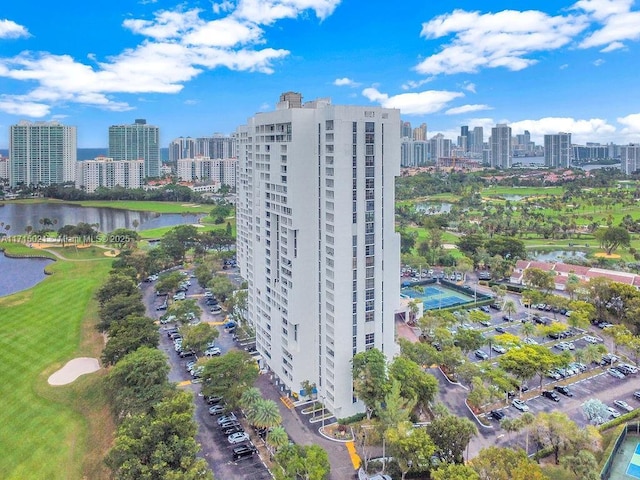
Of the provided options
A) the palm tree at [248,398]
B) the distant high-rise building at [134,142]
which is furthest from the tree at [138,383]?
the distant high-rise building at [134,142]

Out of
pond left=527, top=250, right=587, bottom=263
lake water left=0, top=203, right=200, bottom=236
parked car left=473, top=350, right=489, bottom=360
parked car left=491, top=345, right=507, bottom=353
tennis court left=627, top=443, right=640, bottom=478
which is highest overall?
lake water left=0, top=203, right=200, bottom=236

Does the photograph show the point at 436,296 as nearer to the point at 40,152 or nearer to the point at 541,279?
the point at 541,279

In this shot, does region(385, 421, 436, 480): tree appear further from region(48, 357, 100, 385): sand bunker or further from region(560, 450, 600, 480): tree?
region(48, 357, 100, 385): sand bunker

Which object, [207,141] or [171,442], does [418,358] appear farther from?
[207,141]

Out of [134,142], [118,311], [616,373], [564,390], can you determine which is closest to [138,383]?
[118,311]

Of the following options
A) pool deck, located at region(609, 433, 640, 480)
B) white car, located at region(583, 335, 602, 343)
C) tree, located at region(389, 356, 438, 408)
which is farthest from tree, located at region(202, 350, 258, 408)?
white car, located at region(583, 335, 602, 343)

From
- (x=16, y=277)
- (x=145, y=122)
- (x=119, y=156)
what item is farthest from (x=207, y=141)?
(x=16, y=277)
